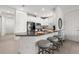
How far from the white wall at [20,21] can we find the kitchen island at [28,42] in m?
0.14

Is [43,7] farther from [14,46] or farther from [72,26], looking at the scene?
[14,46]

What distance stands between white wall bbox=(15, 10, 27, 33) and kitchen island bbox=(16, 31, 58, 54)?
14 centimetres

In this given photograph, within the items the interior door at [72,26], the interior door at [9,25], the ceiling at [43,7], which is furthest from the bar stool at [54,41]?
the interior door at [9,25]

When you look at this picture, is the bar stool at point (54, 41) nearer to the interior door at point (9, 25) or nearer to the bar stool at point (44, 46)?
the bar stool at point (44, 46)

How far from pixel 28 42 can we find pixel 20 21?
0.52 m


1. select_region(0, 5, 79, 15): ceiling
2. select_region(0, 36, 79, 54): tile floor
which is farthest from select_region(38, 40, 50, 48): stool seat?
select_region(0, 5, 79, 15): ceiling

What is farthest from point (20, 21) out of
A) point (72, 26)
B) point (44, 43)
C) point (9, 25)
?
point (72, 26)

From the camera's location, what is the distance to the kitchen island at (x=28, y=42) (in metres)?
1.94

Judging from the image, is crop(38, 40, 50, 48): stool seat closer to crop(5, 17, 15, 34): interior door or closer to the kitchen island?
the kitchen island

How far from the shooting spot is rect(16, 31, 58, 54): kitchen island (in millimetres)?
1943

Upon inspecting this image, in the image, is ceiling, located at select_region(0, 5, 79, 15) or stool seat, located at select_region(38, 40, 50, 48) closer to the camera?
ceiling, located at select_region(0, 5, 79, 15)

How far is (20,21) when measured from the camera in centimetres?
185
